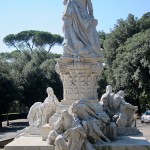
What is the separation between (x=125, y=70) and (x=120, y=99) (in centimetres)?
2392

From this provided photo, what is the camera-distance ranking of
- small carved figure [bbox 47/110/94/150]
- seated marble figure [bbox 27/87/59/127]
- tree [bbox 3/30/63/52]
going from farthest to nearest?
1. tree [bbox 3/30/63/52]
2. seated marble figure [bbox 27/87/59/127]
3. small carved figure [bbox 47/110/94/150]

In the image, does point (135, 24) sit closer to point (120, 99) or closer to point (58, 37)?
point (120, 99)

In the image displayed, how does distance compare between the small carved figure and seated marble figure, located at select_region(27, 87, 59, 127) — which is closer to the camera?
the small carved figure

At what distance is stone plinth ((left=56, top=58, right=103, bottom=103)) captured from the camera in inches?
484

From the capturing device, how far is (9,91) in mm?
35281

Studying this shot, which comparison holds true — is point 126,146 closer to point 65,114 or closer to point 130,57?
point 65,114

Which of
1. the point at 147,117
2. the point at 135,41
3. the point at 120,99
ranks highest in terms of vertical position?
the point at 135,41

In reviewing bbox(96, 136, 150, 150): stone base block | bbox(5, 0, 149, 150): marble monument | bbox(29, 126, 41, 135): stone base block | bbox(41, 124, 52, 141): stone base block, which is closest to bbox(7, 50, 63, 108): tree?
bbox(29, 126, 41, 135): stone base block

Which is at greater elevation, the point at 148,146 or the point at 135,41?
the point at 135,41

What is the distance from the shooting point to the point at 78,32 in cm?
1259

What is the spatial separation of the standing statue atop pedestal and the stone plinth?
253mm

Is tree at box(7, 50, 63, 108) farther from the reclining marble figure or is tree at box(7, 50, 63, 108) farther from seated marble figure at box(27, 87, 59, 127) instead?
the reclining marble figure

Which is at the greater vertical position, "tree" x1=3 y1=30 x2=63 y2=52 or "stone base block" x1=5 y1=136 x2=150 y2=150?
"tree" x1=3 y1=30 x2=63 y2=52

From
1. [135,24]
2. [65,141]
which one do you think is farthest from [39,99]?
[65,141]
